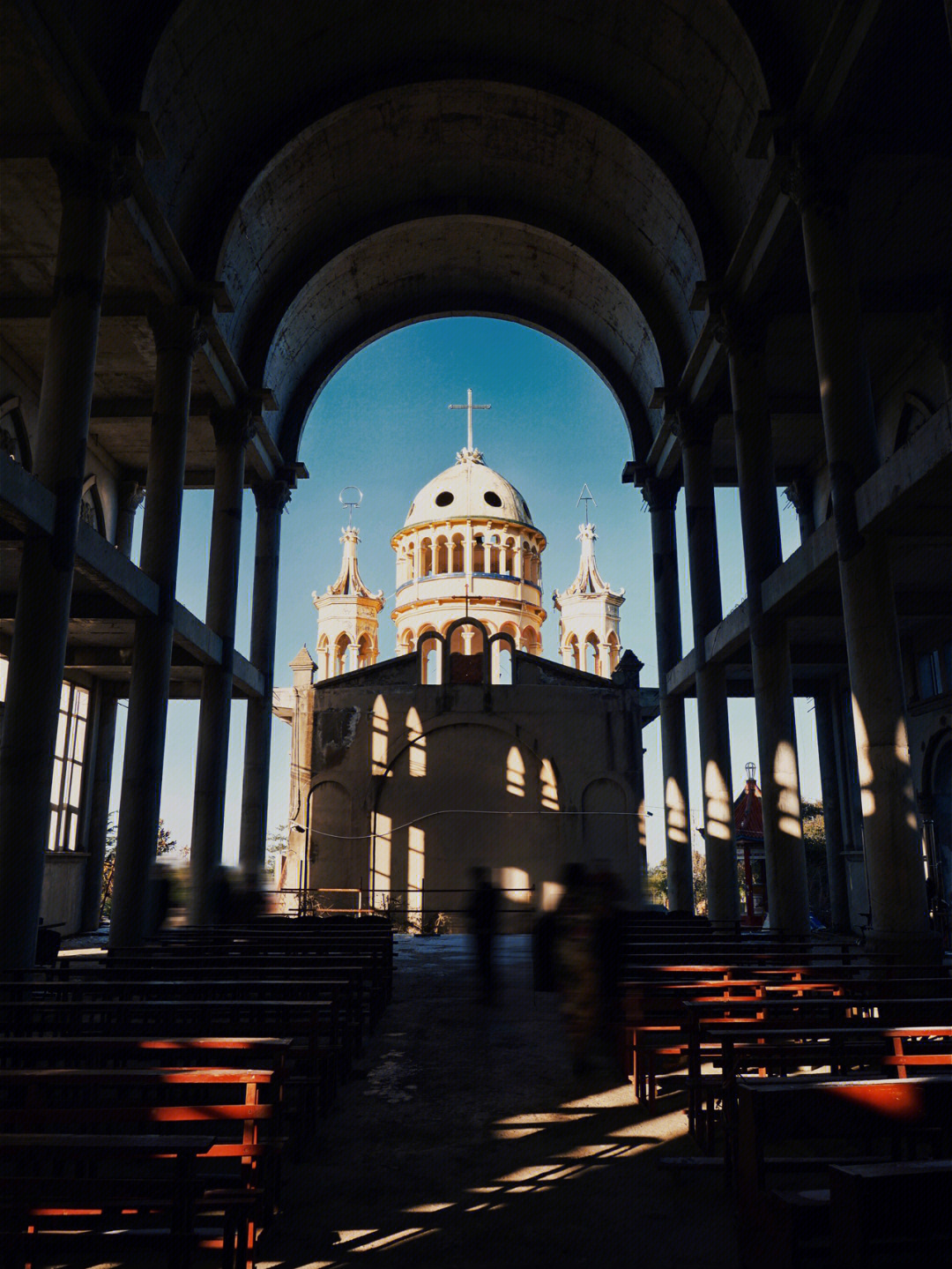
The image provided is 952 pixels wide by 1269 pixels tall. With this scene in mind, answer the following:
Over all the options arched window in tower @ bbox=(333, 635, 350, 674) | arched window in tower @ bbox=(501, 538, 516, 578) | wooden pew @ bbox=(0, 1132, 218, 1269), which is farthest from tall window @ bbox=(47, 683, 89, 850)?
arched window in tower @ bbox=(333, 635, 350, 674)

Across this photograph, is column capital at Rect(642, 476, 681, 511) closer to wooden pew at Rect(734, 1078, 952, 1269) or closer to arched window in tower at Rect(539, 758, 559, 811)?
arched window in tower at Rect(539, 758, 559, 811)

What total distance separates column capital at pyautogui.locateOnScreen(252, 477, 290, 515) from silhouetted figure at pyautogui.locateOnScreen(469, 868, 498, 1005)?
15976mm

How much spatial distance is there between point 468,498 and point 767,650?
31.6m

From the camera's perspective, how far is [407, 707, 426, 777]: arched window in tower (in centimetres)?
3092

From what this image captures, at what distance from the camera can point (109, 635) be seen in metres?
22.6

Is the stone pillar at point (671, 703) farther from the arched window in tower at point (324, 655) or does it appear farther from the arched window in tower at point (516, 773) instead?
the arched window in tower at point (324, 655)

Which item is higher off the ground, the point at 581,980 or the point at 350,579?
the point at 350,579

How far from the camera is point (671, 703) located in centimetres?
2527

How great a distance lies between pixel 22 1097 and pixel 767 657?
14588mm

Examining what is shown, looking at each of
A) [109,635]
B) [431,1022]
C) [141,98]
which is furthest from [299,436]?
[431,1022]

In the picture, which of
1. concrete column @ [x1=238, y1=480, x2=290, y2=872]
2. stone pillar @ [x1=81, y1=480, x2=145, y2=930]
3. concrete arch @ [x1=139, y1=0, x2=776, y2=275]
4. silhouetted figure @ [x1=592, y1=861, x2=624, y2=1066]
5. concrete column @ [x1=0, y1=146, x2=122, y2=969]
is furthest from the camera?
A: stone pillar @ [x1=81, y1=480, x2=145, y2=930]

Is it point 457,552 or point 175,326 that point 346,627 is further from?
point 175,326

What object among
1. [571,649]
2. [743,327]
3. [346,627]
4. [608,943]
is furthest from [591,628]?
[608,943]

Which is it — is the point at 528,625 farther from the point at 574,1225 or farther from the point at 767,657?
the point at 574,1225
